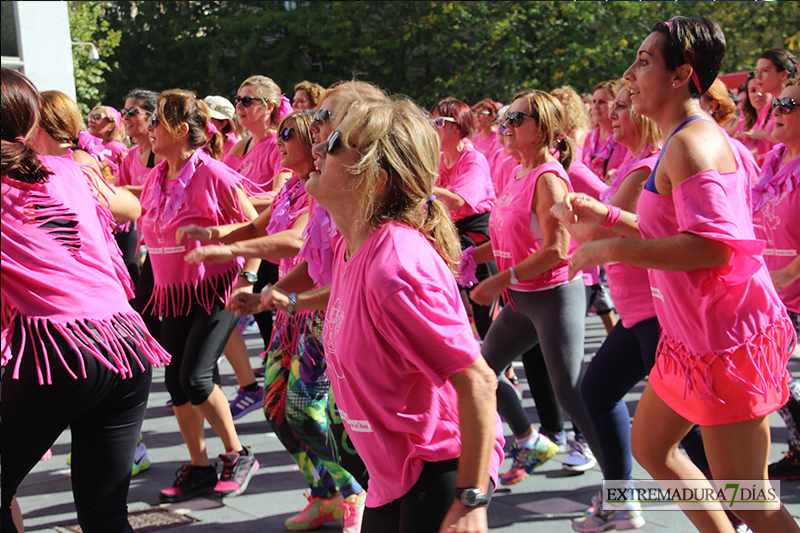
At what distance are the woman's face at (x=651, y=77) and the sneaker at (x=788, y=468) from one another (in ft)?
7.81

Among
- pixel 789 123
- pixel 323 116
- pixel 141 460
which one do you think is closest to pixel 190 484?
pixel 141 460

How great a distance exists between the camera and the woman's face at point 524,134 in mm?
3867

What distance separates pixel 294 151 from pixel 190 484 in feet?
6.01

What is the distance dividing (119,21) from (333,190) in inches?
1266

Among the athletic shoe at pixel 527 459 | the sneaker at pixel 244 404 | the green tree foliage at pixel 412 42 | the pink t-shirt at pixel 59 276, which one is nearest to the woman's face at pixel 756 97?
the athletic shoe at pixel 527 459

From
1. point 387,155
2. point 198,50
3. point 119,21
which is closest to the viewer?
point 387,155

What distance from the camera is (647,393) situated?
2682 millimetres

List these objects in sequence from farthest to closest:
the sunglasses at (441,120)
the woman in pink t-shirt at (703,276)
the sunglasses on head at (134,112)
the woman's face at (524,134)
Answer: the sunglasses on head at (134,112), the sunglasses at (441,120), the woman's face at (524,134), the woman in pink t-shirt at (703,276)

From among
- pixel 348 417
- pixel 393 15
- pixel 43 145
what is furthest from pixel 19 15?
pixel 393 15

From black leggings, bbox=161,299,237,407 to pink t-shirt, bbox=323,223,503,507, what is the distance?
2217 mm

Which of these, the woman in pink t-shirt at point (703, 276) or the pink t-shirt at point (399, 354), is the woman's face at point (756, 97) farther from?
the pink t-shirt at point (399, 354)

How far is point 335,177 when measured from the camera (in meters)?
1.98

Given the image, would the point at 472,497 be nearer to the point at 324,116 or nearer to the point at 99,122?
the point at 324,116

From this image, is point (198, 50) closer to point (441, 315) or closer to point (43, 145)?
point (43, 145)
